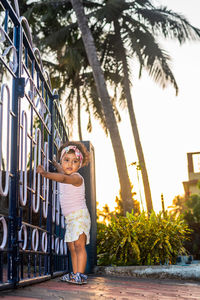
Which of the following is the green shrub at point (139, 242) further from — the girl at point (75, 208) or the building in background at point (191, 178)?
the building in background at point (191, 178)

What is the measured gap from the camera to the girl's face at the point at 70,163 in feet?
11.7

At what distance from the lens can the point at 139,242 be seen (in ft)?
19.6

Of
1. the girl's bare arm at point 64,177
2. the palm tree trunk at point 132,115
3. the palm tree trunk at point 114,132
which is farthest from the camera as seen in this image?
the palm tree trunk at point 132,115

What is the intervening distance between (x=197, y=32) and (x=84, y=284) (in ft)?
40.6

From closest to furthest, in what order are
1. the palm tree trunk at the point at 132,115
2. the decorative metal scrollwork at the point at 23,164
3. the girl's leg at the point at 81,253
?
1. the decorative metal scrollwork at the point at 23,164
2. the girl's leg at the point at 81,253
3. the palm tree trunk at the point at 132,115

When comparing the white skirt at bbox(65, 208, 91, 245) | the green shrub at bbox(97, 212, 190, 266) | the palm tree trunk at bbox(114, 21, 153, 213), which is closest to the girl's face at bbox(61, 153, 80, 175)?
the white skirt at bbox(65, 208, 91, 245)

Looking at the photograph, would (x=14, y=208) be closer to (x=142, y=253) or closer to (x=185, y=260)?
(x=142, y=253)

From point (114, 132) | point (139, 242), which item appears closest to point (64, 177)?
point (139, 242)

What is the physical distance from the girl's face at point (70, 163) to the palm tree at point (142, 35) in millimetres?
10465

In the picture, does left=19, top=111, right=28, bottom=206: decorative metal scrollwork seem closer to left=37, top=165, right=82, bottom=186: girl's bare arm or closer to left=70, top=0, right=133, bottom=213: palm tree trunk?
left=37, top=165, right=82, bottom=186: girl's bare arm

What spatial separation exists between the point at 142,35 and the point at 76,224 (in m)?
12.2

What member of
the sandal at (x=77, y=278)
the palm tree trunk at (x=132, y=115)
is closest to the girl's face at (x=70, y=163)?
the sandal at (x=77, y=278)

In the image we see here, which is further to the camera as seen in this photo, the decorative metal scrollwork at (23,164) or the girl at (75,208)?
the girl at (75,208)

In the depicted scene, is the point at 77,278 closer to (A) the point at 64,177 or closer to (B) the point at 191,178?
(A) the point at 64,177
